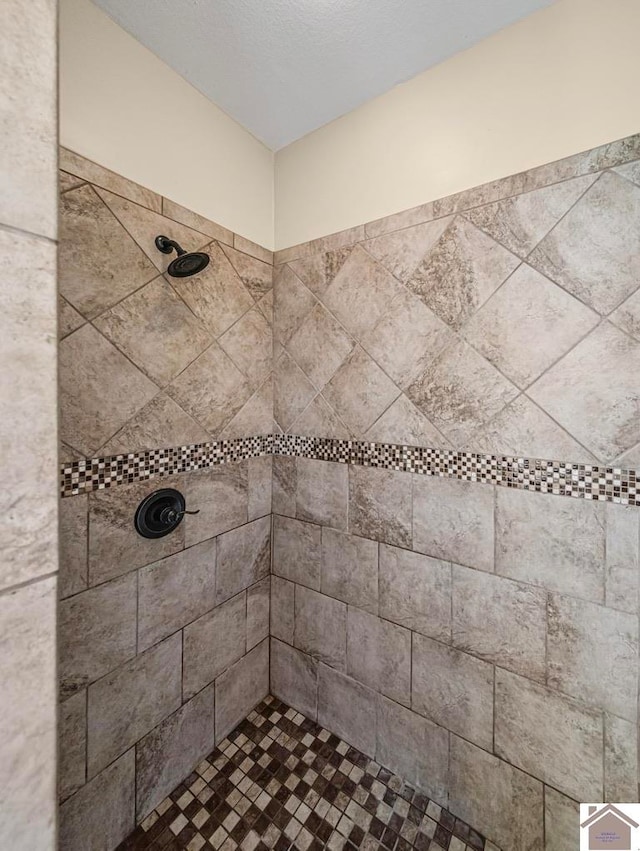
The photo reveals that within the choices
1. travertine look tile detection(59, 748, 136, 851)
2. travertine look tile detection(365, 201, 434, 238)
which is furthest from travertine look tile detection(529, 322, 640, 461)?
travertine look tile detection(59, 748, 136, 851)

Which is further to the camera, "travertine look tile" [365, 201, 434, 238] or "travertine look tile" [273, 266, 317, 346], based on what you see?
"travertine look tile" [273, 266, 317, 346]

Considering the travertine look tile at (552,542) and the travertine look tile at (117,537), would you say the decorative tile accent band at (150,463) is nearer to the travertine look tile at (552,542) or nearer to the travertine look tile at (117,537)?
the travertine look tile at (117,537)

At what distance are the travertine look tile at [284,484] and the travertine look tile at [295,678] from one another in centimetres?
67

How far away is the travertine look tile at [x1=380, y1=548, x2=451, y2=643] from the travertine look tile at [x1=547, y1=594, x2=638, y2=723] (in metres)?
0.33

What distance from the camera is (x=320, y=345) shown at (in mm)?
1597

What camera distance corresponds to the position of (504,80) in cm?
117

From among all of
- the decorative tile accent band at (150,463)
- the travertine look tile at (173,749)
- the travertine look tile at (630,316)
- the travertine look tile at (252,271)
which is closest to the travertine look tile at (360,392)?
the decorative tile accent band at (150,463)

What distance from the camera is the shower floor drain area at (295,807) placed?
1.20 m

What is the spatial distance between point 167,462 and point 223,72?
1508mm

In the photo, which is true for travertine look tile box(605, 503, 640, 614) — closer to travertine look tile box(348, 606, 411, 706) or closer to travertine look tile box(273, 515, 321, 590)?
travertine look tile box(348, 606, 411, 706)

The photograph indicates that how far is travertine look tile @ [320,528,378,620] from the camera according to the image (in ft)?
4.82

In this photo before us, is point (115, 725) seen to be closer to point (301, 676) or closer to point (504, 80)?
point (301, 676)

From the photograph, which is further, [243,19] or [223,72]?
[223,72]

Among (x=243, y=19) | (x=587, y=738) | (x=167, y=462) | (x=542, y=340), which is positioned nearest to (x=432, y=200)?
(x=542, y=340)
